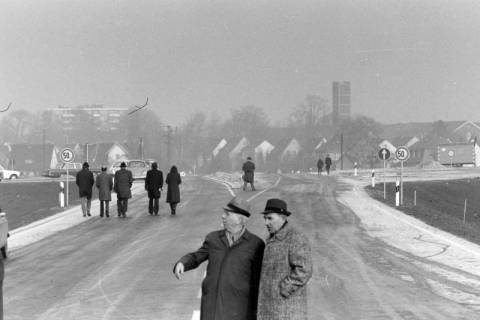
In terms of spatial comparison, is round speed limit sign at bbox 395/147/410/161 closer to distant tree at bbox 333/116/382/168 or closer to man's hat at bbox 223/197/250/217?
man's hat at bbox 223/197/250/217

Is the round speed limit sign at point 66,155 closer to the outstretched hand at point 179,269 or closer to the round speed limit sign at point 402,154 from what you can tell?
the round speed limit sign at point 402,154

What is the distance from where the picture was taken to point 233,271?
20.4ft

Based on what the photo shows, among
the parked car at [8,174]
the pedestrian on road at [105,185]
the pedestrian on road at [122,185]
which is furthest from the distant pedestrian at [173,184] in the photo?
the parked car at [8,174]

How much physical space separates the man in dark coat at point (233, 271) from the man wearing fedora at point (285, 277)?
16 centimetres

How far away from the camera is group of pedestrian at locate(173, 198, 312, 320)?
600 centimetres

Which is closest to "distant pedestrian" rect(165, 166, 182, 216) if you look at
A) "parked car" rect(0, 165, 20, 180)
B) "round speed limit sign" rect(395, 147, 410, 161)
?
"round speed limit sign" rect(395, 147, 410, 161)

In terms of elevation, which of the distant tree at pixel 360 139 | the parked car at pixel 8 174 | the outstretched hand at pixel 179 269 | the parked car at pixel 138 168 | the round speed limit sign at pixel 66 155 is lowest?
the parked car at pixel 8 174

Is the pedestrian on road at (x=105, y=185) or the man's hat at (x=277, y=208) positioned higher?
the man's hat at (x=277, y=208)

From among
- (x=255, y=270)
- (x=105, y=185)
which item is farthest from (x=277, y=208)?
(x=105, y=185)

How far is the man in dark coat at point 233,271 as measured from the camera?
6.21 m

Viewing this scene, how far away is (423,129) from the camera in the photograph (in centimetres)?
18238

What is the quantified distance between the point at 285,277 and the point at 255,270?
359mm

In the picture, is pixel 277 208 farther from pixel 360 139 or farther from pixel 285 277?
pixel 360 139

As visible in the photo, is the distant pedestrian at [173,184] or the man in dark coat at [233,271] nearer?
the man in dark coat at [233,271]
